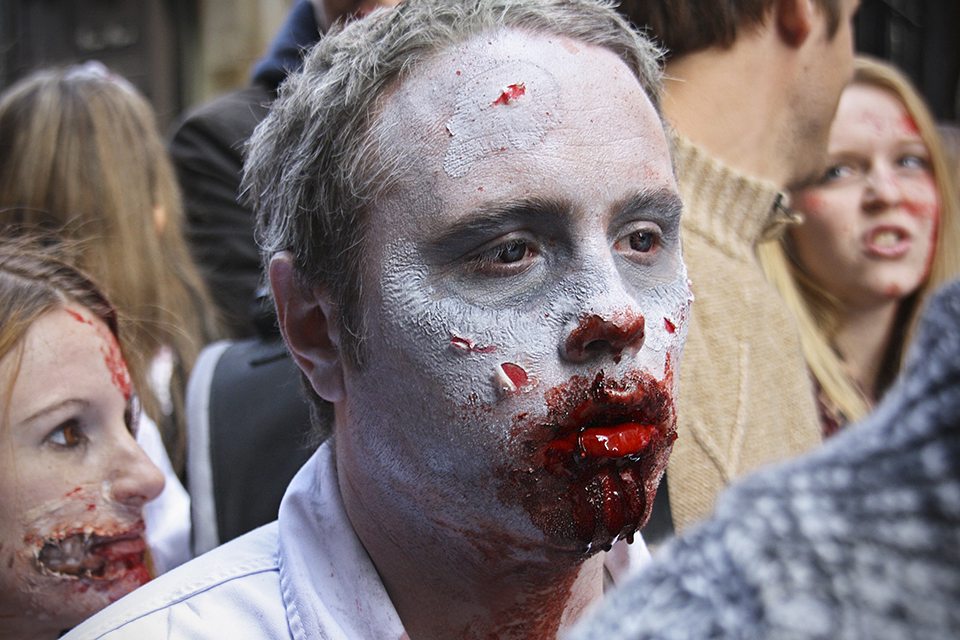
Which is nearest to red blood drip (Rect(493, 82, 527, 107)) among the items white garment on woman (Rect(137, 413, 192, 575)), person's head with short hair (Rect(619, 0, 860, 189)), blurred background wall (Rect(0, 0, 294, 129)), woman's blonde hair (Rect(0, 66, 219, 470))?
person's head with short hair (Rect(619, 0, 860, 189))

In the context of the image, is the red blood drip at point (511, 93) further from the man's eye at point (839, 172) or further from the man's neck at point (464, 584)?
the man's eye at point (839, 172)

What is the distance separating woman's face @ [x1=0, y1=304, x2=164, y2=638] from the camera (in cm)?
167

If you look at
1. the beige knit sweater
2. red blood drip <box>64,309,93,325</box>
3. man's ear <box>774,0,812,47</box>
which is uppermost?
man's ear <box>774,0,812,47</box>

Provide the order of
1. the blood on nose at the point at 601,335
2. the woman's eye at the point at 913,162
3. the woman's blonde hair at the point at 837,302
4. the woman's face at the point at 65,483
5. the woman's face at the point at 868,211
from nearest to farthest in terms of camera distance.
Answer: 1. the blood on nose at the point at 601,335
2. the woman's face at the point at 65,483
3. the woman's blonde hair at the point at 837,302
4. the woman's face at the point at 868,211
5. the woman's eye at the point at 913,162

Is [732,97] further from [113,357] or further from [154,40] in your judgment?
[154,40]

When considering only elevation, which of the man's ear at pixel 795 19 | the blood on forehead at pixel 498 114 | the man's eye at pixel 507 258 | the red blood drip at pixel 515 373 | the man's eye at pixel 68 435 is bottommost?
the man's eye at pixel 68 435

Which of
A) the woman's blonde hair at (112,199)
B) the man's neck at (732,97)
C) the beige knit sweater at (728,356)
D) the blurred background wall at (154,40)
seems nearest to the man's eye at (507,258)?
the beige knit sweater at (728,356)

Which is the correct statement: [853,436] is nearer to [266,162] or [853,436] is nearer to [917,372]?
[917,372]

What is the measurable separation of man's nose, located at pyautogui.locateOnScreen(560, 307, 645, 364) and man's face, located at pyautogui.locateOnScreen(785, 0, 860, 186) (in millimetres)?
1343

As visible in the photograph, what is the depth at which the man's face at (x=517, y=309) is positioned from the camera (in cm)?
142

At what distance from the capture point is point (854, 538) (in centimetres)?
58

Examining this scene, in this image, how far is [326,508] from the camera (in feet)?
5.69

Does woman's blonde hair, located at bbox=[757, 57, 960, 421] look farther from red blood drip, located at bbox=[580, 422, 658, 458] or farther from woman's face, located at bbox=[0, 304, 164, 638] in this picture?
woman's face, located at bbox=[0, 304, 164, 638]

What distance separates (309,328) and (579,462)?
2.02ft
